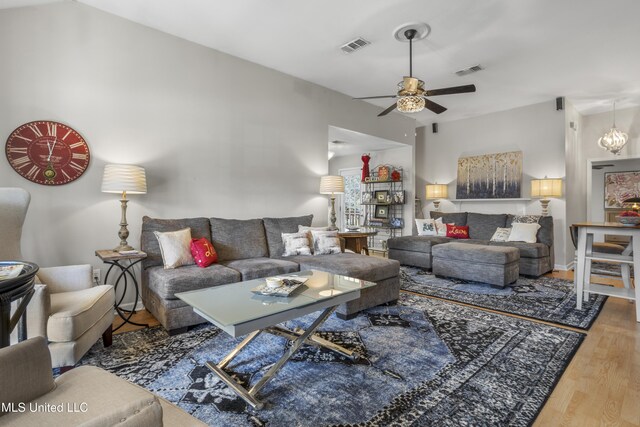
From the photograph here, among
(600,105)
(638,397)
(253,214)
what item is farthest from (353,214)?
(638,397)

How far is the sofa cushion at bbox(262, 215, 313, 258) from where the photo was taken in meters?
3.92

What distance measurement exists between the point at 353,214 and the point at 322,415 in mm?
6820

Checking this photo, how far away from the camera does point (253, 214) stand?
423cm

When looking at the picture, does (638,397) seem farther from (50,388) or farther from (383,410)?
(50,388)

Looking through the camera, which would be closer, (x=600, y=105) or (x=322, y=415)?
(x=322, y=415)

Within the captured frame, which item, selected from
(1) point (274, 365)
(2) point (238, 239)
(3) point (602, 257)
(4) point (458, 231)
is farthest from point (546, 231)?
(1) point (274, 365)

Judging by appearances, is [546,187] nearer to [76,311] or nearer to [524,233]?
[524,233]

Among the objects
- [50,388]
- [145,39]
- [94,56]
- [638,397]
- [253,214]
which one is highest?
[145,39]

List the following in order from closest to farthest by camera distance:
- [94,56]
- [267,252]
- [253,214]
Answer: [94,56] → [267,252] → [253,214]

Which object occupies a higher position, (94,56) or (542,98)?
(542,98)

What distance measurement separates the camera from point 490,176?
243 inches

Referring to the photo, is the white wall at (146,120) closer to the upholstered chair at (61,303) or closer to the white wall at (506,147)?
the upholstered chair at (61,303)

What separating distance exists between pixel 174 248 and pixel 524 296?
155 inches

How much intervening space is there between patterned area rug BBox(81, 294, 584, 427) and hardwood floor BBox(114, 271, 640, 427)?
0.07 meters
